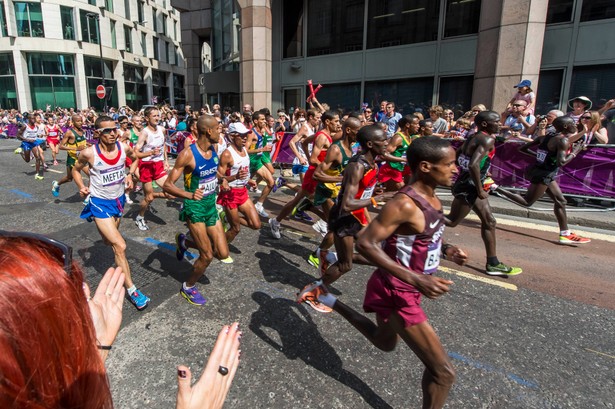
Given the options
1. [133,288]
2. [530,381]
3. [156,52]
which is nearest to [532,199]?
[530,381]

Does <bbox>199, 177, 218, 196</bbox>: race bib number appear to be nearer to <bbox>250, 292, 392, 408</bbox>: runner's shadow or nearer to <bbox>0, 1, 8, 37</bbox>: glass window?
<bbox>250, 292, 392, 408</bbox>: runner's shadow

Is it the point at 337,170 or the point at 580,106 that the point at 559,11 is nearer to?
the point at 580,106

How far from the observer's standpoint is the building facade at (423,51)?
11.3 metres

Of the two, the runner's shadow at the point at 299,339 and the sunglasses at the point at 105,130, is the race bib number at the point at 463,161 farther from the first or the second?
the sunglasses at the point at 105,130

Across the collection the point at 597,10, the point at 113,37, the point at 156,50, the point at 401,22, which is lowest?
the point at 597,10

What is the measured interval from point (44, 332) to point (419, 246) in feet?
7.05

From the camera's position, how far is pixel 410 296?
247 centimetres

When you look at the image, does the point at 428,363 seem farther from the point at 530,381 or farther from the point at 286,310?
the point at 286,310

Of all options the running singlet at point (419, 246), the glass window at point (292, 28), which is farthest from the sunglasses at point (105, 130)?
the glass window at point (292, 28)

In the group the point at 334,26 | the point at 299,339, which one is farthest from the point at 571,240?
the point at 334,26

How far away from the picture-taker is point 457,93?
14148mm

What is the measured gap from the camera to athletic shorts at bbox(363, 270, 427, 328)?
244cm

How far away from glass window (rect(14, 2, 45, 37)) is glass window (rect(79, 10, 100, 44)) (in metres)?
3.84

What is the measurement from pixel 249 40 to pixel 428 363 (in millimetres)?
17489
